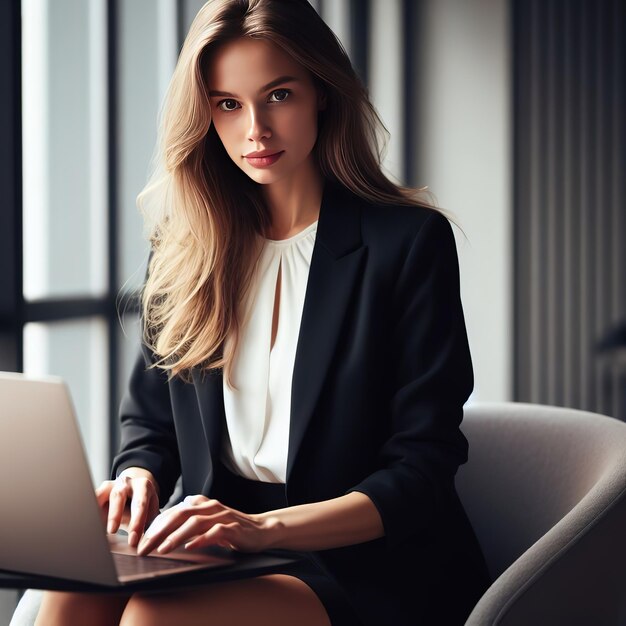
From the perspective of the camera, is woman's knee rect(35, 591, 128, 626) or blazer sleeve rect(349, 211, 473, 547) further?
blazer sleeve rect(349, 211, 473, 547)

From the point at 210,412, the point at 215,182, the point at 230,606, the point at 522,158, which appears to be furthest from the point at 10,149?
the point at 522,158

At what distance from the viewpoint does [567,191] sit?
3.81m

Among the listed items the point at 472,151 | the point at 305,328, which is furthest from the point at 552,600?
the point at 472,151

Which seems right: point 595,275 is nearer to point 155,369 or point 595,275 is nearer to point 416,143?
point 416,143

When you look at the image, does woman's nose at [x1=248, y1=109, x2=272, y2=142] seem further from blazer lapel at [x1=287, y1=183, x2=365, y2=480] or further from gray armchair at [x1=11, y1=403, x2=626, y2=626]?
gray armchair at [x1=11, y1=403, x2=626, y2=626]

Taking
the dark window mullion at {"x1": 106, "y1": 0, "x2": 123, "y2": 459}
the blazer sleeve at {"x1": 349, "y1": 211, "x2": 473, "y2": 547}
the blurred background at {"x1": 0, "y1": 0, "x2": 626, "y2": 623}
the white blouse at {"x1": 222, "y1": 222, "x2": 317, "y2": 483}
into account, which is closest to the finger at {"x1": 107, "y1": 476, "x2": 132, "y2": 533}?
the white blouse at {"x1": 222, "y1": 222, "x2": 317, "y2": 483}

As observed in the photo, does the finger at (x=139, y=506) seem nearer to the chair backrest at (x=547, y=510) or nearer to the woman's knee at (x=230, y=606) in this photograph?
the woman's knee at (x=230, y=606)

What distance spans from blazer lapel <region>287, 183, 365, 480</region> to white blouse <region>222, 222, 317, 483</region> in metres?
0.05

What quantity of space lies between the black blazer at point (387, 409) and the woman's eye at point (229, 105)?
234 millimetres

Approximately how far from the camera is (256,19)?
4.62ft

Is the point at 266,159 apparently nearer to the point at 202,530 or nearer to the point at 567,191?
the point at 202,530

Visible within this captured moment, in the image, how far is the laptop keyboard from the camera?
1021mm

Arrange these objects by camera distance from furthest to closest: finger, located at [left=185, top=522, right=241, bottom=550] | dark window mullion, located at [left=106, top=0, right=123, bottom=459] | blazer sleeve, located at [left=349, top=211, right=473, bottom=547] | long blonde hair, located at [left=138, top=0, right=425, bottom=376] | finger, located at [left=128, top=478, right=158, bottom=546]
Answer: dark window mullion, located at [left=106, top=0, right=123, bottom=459], long blonde hair, located at [left=138, top=0, right=425, bottom=376], blazer sleeve, located at [left=349, top=211, right=473, bottom=547], finger, located at [left=128, top=478, right=158, bottom=546], finger, located at [left=185, top=522, right=241, bottom=550]

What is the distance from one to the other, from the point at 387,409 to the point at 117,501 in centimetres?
45
